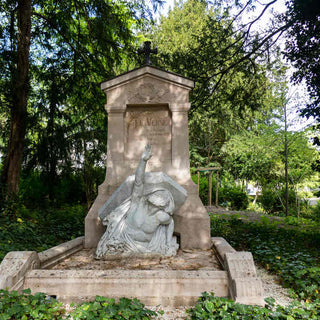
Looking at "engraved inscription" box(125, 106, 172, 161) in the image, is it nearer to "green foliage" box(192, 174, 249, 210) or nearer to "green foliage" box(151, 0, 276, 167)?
"green foliage" box(151, 0, 276, 167)

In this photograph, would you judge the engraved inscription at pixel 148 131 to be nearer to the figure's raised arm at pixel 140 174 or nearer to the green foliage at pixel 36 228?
the figure's raised arm at pixel 140 174

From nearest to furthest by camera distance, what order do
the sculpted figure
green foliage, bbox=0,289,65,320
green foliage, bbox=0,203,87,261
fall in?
green foliage, bbox=0,289,65,320, the sculpted figure, green foliage, bbox=0,203,87,261

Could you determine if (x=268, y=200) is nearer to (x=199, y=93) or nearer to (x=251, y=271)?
(x=199, y=93)

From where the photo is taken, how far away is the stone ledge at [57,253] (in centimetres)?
363

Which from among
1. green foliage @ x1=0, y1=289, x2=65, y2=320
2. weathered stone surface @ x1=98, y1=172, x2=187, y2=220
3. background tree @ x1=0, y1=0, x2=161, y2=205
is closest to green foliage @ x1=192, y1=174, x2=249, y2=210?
background tree @ x1=0, y1=0, x2=161, y2=205

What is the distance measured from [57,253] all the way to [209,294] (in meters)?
2.19

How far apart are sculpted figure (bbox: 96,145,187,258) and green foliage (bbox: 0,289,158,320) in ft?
4.16

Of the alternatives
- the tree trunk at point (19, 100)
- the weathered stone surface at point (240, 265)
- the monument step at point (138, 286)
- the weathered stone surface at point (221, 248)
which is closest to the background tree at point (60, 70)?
the tree trunk at point (19, 100)

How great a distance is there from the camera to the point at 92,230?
488 centimetres

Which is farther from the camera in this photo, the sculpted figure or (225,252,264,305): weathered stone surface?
the sculpted figure

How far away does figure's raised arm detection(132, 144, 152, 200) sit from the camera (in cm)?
420

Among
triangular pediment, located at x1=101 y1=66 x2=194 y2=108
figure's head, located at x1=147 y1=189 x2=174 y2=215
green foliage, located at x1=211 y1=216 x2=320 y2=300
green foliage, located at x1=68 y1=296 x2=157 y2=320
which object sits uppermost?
triangular pediment, located at x1=101 y1=66 x2=194 y2=108

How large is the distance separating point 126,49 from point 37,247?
5756mm

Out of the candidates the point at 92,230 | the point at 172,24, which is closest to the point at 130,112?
the point at 92,230
